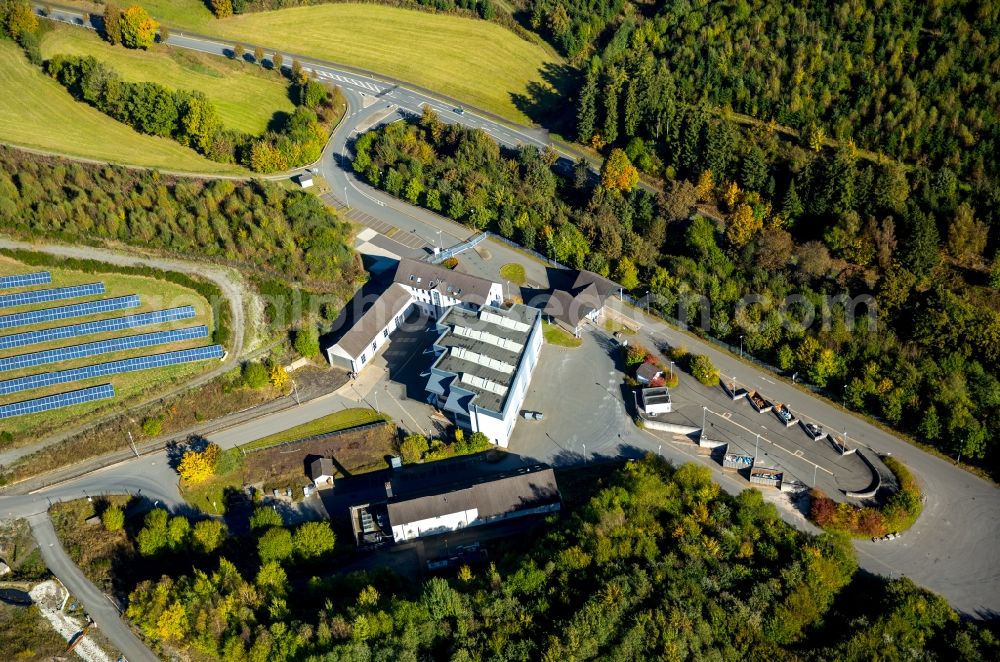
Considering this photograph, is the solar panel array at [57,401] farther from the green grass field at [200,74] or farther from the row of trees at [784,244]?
Answer: the green grass field at [200,74]

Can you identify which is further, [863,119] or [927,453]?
[863,119]

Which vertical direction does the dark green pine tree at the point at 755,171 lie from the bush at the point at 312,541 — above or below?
above

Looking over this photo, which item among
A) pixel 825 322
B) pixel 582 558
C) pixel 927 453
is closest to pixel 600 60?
pixel 825 322

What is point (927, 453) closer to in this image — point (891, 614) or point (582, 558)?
point (891, 614)

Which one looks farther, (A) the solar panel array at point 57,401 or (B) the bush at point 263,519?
(A) the solar panel array at point 57,401

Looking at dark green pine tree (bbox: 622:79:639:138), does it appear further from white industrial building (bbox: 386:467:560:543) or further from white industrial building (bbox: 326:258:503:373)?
white industrial building (bbox: 386:467:560:543)

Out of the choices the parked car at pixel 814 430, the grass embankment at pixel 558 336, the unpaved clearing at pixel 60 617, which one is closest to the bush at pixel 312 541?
the unpaved clearing at pixel 60 617
